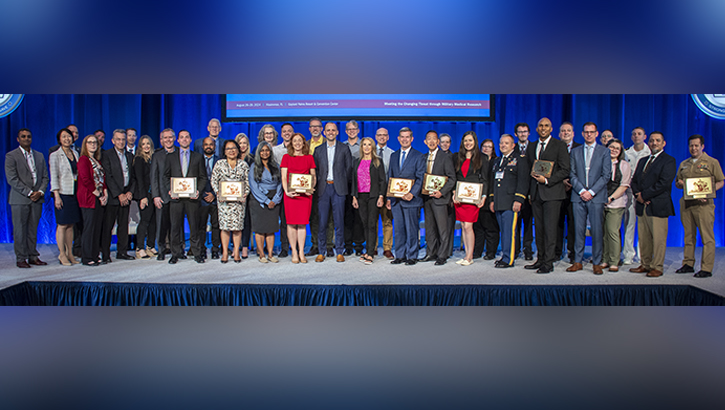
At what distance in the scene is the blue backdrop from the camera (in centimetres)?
611

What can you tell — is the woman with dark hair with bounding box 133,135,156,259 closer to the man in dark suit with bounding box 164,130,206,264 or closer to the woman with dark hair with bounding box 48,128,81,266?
the man in dark suit with bounding box 164,130,206,264

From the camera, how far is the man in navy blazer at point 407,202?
15.4 ft

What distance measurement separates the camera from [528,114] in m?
6.85

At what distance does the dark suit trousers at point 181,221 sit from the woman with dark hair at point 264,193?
57 cm

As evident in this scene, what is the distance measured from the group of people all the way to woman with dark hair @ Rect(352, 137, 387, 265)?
0.01m

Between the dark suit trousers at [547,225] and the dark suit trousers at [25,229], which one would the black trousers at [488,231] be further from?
the dark suit trousers at [25,229]

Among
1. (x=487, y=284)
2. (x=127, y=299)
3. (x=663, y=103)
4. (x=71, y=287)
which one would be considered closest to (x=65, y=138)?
(x=71, y=287)

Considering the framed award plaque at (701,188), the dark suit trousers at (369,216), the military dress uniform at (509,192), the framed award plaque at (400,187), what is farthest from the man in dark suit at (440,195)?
the framed award plaque at (701,188)

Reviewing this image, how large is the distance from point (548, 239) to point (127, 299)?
3753 millimetres

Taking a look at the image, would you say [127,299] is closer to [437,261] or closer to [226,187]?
[226,187]

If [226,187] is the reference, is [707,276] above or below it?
below

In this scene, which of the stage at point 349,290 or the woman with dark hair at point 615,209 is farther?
the woman with dark hair at point 615,209

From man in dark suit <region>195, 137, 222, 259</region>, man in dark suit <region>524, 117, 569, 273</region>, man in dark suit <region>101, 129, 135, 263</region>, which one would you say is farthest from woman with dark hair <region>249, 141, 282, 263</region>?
man in dark suit <region>524, 117, 569, 273</region>

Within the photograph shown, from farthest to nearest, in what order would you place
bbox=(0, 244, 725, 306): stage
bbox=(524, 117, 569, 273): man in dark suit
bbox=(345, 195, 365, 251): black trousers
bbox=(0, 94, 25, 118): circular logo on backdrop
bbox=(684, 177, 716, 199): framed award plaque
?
bbox=(0, 94, 25, 118): circular logo on backdrop < bbox=(345, 195, 365, 251): black trousers < bbox=(524, 117, 569, 273): man in dark suit < bbox=(684, 177, 716, 199): framed award plaque < bbox=(0, 244, 725, 306): stage
